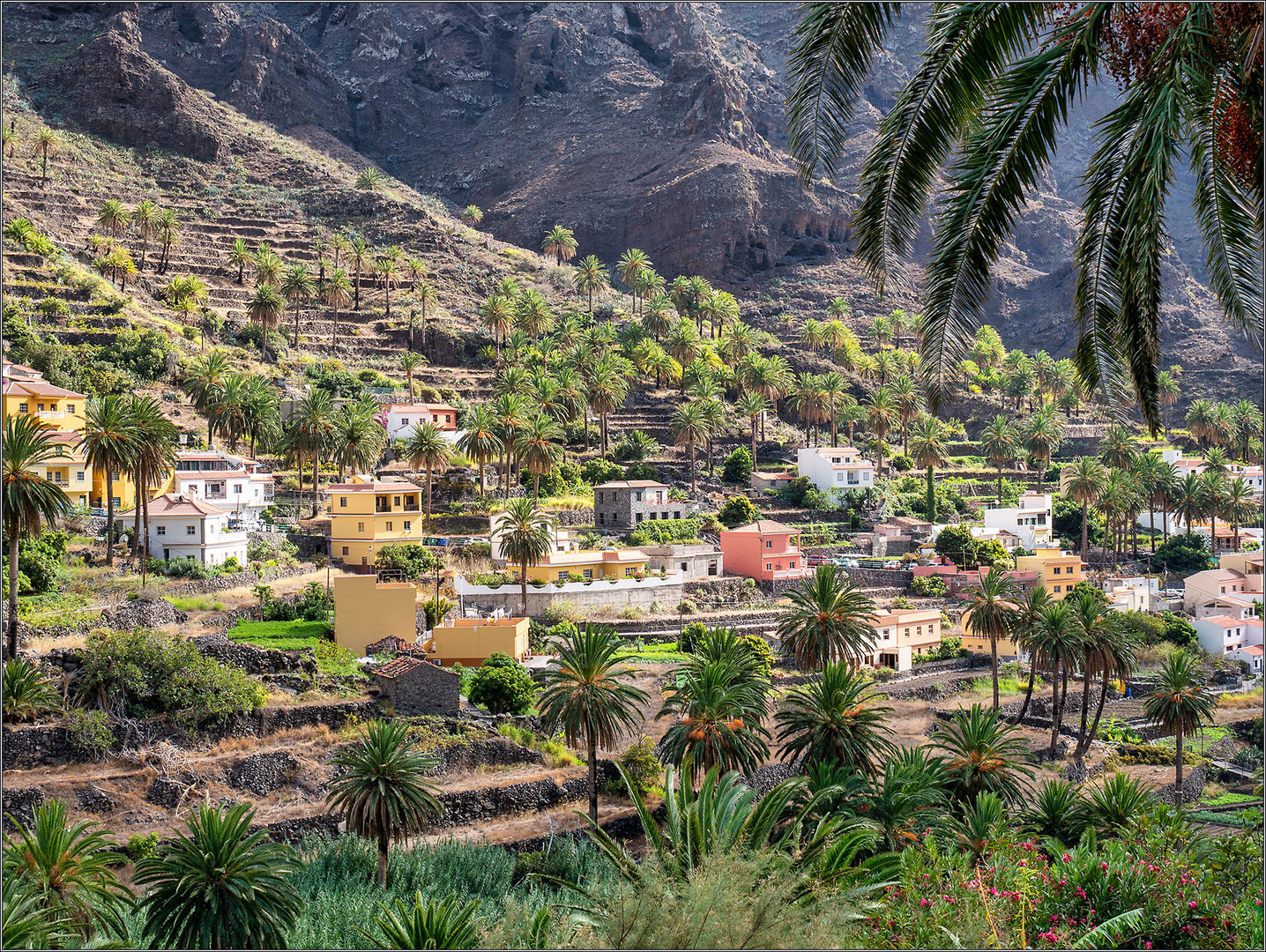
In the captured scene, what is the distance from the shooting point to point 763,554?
57156 millimetres

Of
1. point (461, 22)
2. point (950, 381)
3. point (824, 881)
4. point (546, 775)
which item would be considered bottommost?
point (546, 775)

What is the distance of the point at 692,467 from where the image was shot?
7125cm

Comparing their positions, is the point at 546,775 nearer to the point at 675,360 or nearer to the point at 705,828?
the point at 705,828

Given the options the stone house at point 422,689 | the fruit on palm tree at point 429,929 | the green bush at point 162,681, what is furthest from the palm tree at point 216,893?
the stone house at point 422,689

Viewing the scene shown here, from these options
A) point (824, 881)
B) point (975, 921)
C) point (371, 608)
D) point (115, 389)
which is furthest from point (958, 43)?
point (115, 389)

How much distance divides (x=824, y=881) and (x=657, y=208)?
132 meters

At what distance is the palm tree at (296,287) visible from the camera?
81.4 m

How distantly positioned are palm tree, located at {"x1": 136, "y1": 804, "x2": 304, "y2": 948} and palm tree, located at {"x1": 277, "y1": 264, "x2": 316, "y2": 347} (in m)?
66.6

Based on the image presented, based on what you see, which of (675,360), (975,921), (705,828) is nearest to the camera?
(975,921)

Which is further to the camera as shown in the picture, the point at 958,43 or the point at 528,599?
the point at 528,599

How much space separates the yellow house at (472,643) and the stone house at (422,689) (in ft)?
14.5

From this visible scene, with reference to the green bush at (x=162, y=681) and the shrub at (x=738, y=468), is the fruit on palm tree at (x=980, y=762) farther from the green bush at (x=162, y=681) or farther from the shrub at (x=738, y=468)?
the shrub at (x=738, y=468)

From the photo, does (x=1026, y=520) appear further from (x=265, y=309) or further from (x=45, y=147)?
(x=45, y=147)

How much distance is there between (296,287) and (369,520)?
124 feet
